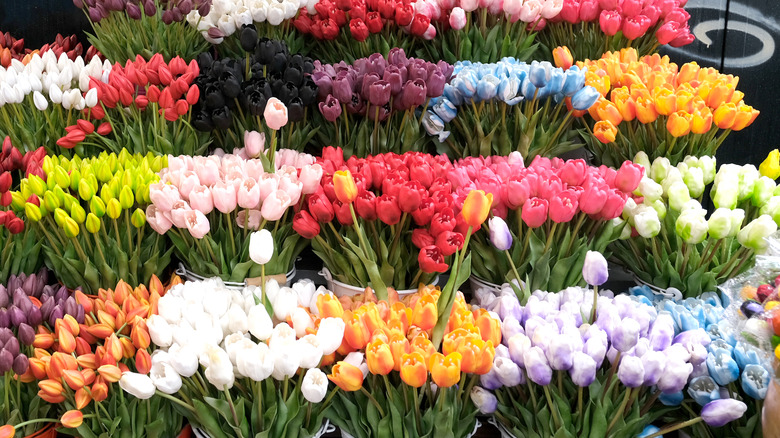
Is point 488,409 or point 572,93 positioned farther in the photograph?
point 572,93

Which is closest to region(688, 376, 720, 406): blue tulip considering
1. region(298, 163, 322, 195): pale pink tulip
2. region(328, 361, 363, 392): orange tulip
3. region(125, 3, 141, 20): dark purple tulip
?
region(328, 361, 363, 392): orange tulip

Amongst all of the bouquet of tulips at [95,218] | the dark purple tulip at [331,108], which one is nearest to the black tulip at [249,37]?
the dark purple tulip at [331,108]

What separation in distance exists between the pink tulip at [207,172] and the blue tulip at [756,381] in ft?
3.28

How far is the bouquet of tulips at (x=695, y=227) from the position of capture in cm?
125

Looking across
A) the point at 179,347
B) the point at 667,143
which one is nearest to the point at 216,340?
the point at 179,347

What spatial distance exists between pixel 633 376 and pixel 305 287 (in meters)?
0.59

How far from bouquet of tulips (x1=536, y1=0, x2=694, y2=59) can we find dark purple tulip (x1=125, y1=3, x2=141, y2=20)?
1210mm

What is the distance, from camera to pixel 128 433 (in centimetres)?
100

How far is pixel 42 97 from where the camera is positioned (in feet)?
5.03

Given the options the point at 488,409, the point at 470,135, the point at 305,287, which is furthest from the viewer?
the point at 470,135

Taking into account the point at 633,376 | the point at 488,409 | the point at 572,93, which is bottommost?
the point at 488,409

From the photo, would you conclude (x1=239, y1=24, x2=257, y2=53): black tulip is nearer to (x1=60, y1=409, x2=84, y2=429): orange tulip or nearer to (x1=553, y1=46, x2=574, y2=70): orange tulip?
(x1=553, y1=46, x2=574, y2=70): orange tulip

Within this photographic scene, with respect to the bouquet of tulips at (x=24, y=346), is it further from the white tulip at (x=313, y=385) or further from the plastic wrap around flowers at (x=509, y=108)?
the plastic wrap around flowers at (x=509, y=108)

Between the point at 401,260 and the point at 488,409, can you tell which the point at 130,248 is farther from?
the point at 488,409
